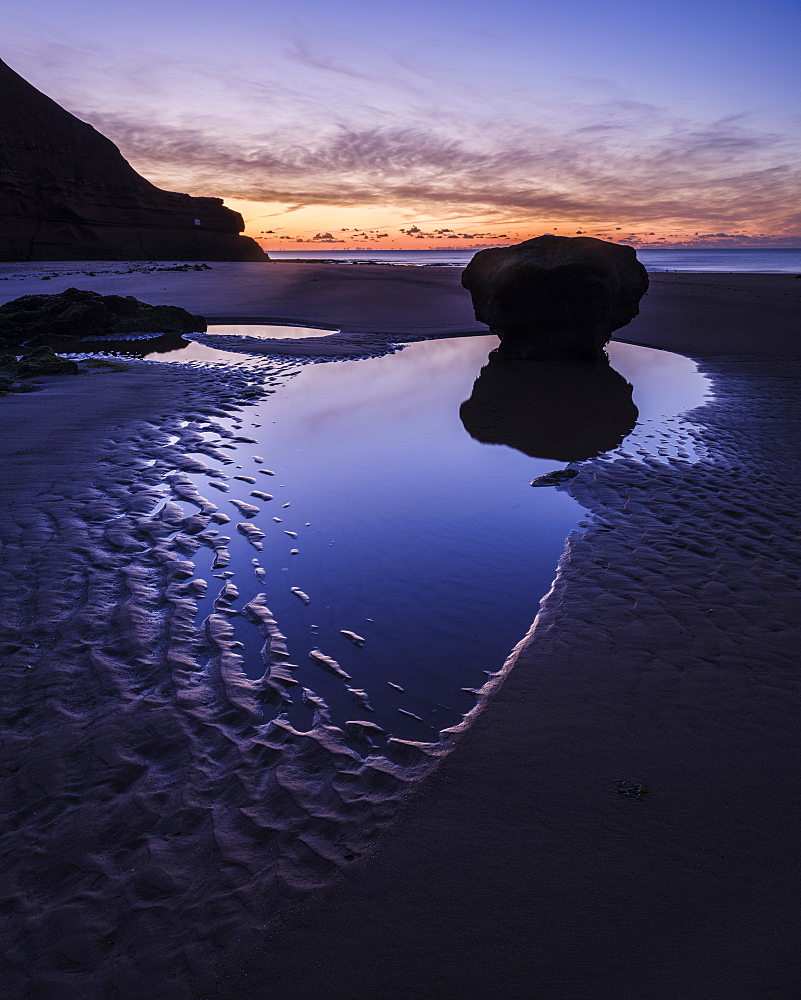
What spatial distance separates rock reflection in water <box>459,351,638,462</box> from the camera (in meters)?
7.84

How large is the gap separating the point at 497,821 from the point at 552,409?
765cm

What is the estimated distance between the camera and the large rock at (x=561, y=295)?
12.7 meters

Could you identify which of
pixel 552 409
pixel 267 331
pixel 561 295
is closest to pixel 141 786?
pixel 552 409

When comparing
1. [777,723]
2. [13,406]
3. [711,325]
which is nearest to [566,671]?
[777,723]

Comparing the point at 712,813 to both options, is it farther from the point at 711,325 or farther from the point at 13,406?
the point at 711,325

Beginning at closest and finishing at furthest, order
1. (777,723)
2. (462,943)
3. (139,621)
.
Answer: (462,943)
(777,723)
(139,621)

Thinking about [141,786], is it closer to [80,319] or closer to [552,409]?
[552,409]

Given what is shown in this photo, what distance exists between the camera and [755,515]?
17.8 ft

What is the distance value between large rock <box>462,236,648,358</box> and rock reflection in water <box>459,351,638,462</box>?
0.68 metres

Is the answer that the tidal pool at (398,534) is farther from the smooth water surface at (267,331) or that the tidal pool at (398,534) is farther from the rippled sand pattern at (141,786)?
the smooth water surface at (267,331)

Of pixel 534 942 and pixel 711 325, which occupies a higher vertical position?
pixel 711 325

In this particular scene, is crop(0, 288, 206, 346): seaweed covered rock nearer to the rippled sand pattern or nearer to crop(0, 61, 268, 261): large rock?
the rippled sand pattern

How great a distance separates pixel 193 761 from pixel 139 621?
4.31 ft

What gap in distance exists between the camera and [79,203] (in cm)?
7388
